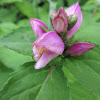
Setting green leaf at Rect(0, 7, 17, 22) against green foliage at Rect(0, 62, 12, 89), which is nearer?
green foliage at Rect(0, 62, 12, 89)

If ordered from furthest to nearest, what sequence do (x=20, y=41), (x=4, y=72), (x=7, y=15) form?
(x=7, y=15) → (x=4, y=72) → (x=20, y=41)

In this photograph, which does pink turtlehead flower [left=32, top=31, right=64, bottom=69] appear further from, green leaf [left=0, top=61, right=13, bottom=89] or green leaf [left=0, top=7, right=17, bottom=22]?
green leaf [left=0, top=7, right=17, bottom=22]

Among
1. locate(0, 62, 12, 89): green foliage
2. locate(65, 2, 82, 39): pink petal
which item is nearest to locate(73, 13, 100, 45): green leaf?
locate(65, 2, 82, 39): pink petal

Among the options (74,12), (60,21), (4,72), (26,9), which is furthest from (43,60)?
(26,9)

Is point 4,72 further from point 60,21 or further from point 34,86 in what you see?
point 60,21

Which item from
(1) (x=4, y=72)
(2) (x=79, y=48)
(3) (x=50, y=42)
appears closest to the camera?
(3) (x=50, y=42)

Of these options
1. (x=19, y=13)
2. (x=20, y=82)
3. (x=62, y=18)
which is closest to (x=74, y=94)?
(x=20, y=82)

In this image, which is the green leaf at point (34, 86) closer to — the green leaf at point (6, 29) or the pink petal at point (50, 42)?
the pink petal at point (50, 42)
